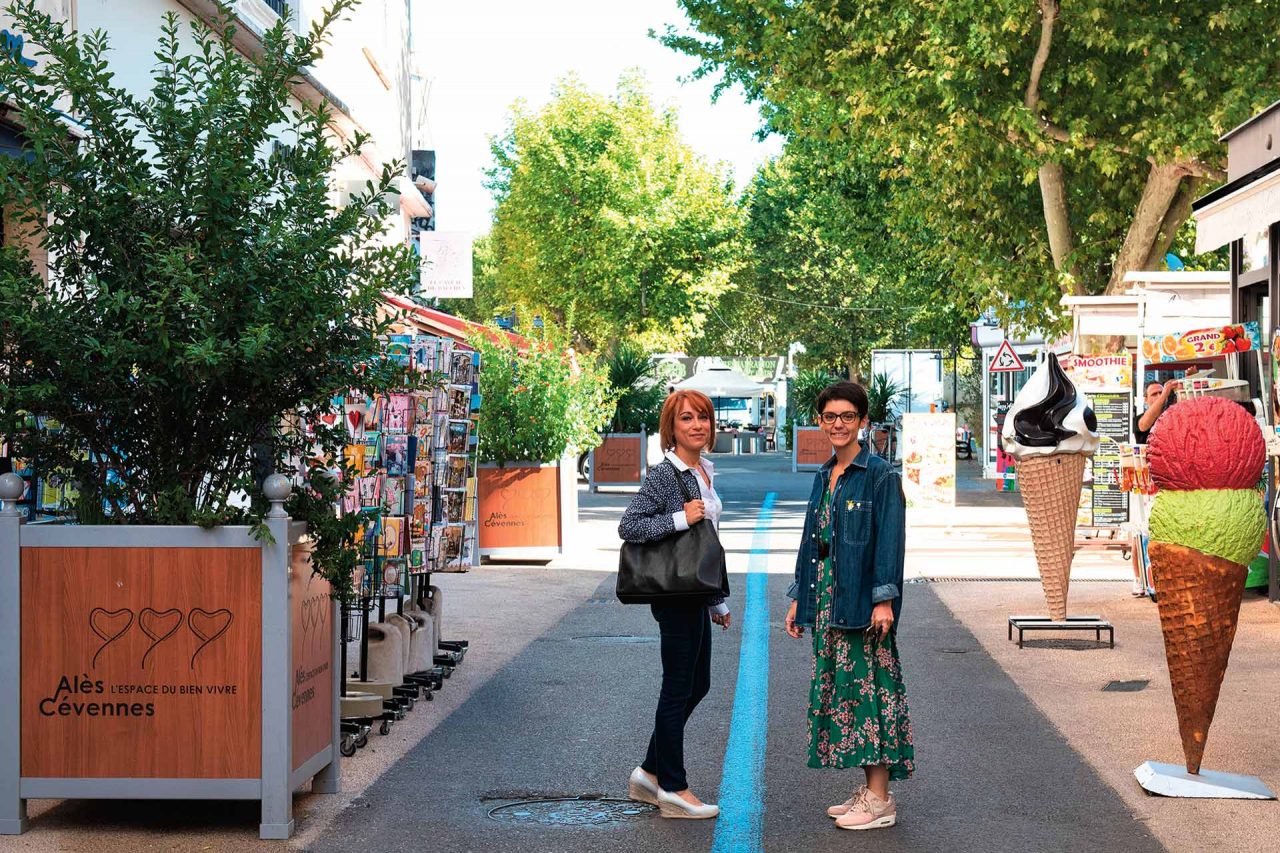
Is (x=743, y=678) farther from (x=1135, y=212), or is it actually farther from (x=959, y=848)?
(x=1135, y=212)

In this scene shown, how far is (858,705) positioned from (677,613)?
788mm

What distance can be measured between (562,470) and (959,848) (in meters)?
11.8

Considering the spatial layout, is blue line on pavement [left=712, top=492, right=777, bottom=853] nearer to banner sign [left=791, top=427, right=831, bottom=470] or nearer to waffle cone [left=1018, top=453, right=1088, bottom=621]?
waffle cone [left=1018, top=453, right=1088, bottom=621]

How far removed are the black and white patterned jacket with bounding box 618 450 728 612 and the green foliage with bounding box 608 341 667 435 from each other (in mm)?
26119

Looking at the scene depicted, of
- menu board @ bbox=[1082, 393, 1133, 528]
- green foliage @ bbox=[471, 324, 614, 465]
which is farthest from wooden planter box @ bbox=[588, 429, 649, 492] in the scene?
menu board @ bbox=[1082, 393, 1133, 528]

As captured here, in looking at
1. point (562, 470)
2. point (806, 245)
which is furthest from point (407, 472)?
point (806, 245)

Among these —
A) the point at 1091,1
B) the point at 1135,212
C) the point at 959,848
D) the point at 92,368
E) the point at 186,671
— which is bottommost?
the point at 959,848

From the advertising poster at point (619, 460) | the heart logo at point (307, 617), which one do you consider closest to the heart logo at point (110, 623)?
the heart logo at point (307, 617)

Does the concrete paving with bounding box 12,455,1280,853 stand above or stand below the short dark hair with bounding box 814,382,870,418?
below

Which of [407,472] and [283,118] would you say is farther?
[407,472]

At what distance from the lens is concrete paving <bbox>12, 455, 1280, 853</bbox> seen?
6184mm

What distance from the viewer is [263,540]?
6.12 m

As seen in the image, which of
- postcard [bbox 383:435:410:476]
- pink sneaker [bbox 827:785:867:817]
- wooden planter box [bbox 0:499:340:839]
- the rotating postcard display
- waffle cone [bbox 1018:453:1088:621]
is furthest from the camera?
waffle cone [bbox 1018:453:1088:621]

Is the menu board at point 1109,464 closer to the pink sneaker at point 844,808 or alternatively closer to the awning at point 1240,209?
the awning at point 1240,209
